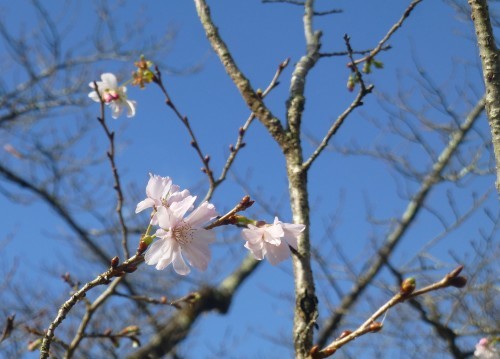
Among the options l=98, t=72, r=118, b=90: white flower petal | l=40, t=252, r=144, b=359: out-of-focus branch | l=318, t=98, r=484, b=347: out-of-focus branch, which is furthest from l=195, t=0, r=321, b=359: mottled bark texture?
l=318, t=98, r=484, b=347: out-of-focus branch

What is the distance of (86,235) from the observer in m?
6.53

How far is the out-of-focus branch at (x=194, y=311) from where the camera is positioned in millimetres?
5621

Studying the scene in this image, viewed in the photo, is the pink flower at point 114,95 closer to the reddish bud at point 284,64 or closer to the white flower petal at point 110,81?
the white flower petal at point 110,81

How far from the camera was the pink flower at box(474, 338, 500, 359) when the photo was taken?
3.05 meters

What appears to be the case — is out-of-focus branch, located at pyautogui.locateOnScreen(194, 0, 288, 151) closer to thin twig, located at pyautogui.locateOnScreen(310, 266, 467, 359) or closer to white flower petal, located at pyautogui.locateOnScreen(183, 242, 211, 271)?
white flower petal, located at pyautogui.locateOnScreen(183, 242, 211, 271)

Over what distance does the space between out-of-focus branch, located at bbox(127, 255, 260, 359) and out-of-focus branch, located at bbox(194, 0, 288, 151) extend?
3.65 m

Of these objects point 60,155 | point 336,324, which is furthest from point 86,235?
point 336,324

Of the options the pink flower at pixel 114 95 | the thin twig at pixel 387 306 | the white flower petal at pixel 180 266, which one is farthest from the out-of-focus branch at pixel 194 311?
the thin twig at pixel 387 306

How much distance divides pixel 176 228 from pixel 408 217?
5156 millimetres

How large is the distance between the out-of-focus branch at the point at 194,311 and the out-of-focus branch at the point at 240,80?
365 cm

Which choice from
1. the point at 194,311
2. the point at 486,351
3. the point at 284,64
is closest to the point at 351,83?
the point at 284,64

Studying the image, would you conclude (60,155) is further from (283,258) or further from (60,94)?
(283,258)

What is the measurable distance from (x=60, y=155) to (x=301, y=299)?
5655mm

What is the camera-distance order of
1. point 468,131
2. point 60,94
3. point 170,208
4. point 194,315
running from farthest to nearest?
point 60,94 → point 194,315 → point 468,131 → point 170,208
